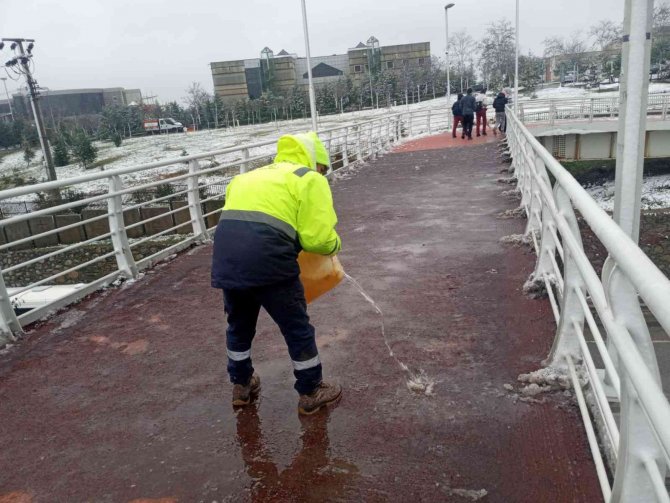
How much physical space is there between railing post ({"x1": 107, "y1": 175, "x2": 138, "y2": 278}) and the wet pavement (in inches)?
11.1

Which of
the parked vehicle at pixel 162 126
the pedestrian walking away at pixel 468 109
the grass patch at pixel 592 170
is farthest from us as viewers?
the parked vehicle at pixel 162 126

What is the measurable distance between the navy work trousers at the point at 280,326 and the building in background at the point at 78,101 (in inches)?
3178

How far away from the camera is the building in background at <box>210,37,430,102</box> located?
3125 inches

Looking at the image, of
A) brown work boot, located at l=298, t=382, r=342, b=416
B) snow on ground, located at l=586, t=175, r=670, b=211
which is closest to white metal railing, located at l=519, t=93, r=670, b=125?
snow on ground, located at l=586, t=175, r=670, b=211

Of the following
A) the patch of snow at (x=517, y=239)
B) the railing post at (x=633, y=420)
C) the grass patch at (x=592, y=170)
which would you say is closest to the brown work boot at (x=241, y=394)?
the railing post at (x=633, y=420)

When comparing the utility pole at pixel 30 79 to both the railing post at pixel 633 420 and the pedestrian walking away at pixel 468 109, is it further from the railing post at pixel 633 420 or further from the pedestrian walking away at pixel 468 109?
the railing post at pixel 633 420

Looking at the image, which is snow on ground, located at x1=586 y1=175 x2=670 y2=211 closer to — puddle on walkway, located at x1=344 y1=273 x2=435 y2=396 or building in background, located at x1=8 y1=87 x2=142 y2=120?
puddle on walkway, located at x1=344 y1=273 x2=435 y2=396

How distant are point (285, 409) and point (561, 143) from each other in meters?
28.8

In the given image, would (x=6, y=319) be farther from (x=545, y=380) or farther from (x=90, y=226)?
(x=90, y=226)

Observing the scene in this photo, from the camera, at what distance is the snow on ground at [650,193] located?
27.3m

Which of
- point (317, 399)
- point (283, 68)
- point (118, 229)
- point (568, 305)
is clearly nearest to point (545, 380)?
point (568, 305)

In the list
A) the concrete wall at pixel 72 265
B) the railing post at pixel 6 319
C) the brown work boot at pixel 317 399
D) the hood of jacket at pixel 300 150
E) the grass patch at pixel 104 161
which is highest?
the hood of jacket at pixel 300 150

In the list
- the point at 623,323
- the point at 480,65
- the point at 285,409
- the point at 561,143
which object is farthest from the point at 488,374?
the point at 480,65

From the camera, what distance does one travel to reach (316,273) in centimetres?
315
